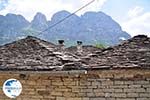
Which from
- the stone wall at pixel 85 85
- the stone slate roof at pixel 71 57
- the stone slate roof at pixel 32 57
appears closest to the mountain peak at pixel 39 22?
the stone slate roof at pixel 32 57

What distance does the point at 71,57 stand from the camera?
11078 millimetres

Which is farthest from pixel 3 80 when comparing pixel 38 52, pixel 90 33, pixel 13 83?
pixel 90 33

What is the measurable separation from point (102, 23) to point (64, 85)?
98.3m

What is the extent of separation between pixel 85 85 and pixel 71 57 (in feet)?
6.62

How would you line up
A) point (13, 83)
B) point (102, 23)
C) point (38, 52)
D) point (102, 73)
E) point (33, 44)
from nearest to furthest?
point (102, 73), point (13, 83), point (38, 52), point (33, 44), point (102, 23)

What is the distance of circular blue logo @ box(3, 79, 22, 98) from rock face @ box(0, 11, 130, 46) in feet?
241

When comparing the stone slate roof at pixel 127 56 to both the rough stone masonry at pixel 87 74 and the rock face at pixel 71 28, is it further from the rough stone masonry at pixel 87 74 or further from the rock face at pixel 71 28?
the rock face at pixel 71 28

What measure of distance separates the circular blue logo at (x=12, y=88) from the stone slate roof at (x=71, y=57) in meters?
0.41

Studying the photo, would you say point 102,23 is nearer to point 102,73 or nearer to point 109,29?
point 109,29

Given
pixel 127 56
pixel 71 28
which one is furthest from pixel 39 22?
pixel 127 56

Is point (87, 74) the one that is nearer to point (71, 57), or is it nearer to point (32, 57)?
point (71, 57)

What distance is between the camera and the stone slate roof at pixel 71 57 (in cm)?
923

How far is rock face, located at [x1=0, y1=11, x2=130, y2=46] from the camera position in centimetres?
9006

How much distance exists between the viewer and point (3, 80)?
1039 cm
